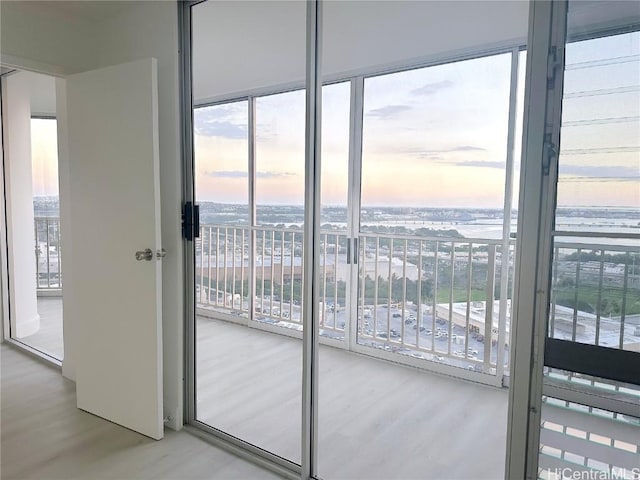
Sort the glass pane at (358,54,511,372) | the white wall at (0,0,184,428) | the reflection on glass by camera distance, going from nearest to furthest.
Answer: the white wall at (0,0,184,428) → the glass pane at (358,54,511,372) → the reflection on glass

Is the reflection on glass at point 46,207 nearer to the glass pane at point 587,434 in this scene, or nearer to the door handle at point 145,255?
the door handle at point 145,255

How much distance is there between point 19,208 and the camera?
3.83m

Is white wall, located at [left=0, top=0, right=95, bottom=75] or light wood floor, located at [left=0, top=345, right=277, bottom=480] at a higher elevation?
white wall, located at [left=0, top=0, right=95, bottom=75]

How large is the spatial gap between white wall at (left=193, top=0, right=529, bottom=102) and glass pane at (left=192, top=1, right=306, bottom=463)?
0.6 inches

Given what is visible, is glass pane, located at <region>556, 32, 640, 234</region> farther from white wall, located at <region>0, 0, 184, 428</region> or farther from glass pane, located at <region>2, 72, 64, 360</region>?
glass pane, located at <region>2, 72, 64, 360</region>

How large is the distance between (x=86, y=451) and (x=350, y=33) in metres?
2.79

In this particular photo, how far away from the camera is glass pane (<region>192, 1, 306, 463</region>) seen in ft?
8.48

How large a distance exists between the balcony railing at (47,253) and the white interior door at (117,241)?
357cm

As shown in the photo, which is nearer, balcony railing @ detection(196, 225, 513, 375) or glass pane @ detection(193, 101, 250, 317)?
balcony railing @ detection(196, 225, 513, 375)

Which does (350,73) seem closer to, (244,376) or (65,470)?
(244,376)

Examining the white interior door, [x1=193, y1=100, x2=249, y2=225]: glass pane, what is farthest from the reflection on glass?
the white interior door

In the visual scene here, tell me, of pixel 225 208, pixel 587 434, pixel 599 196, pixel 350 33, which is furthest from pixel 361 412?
pixel 225 208

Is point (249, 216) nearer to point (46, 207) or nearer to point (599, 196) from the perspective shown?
point (46, 207)


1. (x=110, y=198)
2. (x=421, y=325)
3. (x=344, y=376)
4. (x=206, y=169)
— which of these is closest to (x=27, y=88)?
(x=206, y=169)
